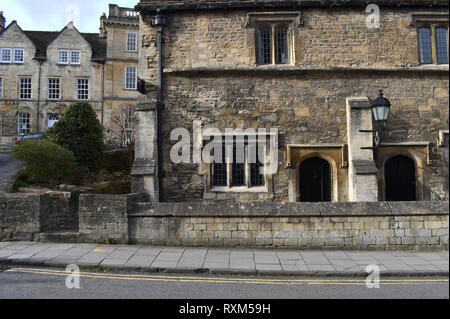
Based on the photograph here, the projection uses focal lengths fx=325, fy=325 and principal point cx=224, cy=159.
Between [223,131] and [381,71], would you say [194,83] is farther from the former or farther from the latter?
[381,71]

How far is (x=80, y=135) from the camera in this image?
17.1 metres

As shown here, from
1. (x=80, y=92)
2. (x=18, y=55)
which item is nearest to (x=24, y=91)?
(x=18, y=55)

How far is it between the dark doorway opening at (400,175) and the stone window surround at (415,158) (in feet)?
0.57

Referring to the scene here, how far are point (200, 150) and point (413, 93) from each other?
8.15 metres

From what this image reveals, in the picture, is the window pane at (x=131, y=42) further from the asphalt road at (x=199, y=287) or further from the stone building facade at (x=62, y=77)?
the asphalt road at (x=199, y=287)

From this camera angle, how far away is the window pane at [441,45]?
12.3 metres

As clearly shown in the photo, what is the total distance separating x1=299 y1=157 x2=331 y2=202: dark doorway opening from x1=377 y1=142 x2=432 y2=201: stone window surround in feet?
6.10

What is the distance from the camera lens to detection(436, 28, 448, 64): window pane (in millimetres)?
12344

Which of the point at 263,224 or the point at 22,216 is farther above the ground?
the point at 22,216

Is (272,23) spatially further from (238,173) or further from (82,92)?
(82,92)

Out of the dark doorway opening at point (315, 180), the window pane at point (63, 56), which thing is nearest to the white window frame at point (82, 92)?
the window pane at point (63, 56)

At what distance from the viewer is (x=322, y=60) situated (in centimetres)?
1209

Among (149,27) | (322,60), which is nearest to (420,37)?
(322,60)

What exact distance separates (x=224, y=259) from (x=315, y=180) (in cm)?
583
